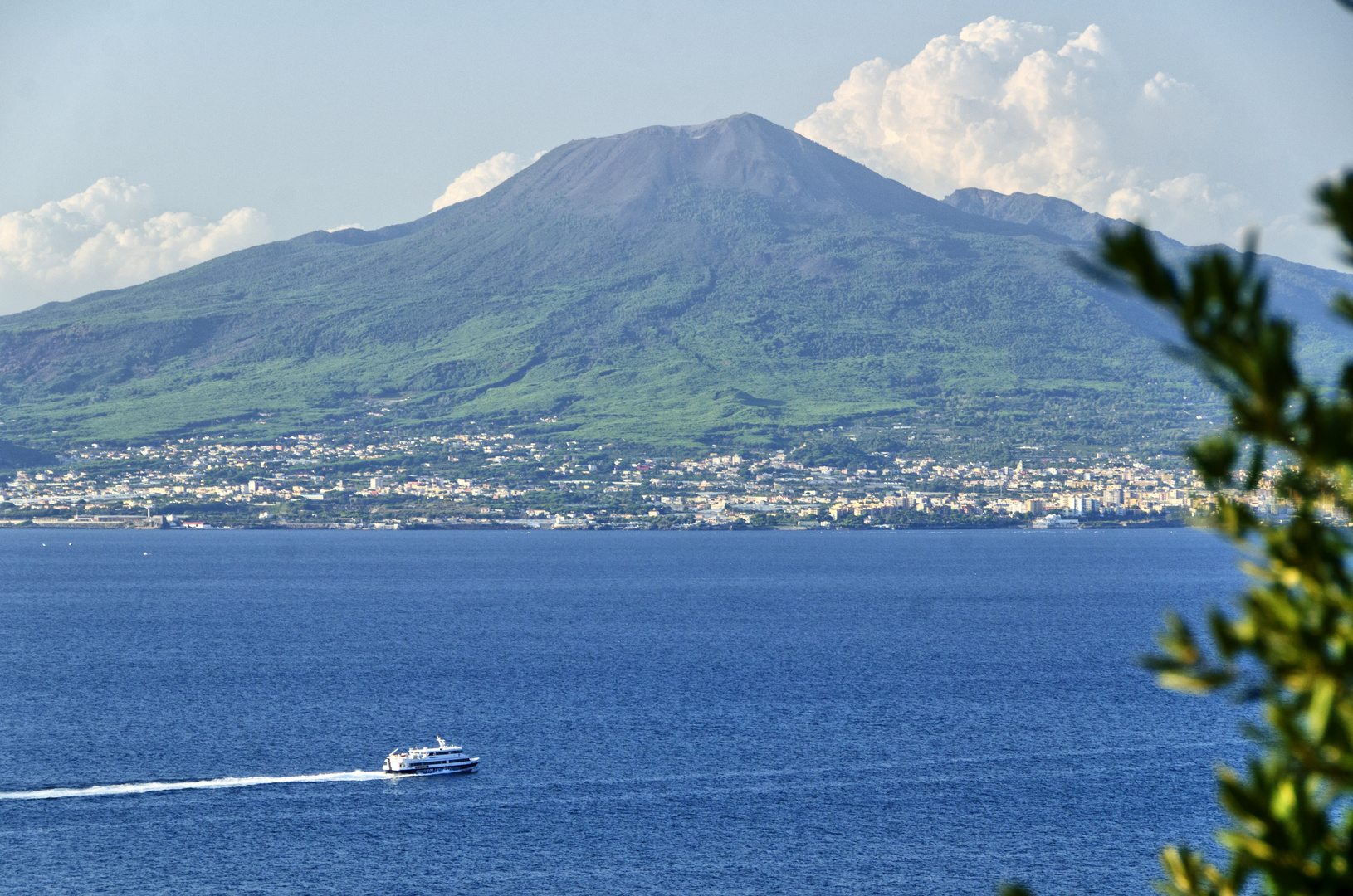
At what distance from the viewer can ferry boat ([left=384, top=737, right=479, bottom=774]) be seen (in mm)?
61406

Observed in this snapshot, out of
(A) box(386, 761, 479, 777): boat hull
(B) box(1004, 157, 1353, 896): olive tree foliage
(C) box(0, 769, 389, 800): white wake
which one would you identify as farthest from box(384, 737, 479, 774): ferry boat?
(B) box(1004, 157, 1353, 896): olive tree foliage

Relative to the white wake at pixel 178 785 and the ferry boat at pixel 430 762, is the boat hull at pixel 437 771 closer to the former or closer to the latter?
the ferry boat at pixel 430 762

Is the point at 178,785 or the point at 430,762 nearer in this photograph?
the point at 178,785

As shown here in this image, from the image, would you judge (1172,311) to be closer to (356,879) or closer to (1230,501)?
(1230,501)

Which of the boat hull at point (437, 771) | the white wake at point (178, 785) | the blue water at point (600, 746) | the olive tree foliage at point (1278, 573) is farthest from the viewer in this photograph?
the boat hull at point (437, 771)

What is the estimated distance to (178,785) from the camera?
5891 centimetres

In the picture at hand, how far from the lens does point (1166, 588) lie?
516 ft

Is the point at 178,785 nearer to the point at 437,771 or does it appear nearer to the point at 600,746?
the point at 437,771

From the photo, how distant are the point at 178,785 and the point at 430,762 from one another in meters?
10.1

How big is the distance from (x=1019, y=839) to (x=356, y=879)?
75.7 feet

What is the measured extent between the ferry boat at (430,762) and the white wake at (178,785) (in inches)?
26.3

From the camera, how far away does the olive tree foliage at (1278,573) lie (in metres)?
4.91

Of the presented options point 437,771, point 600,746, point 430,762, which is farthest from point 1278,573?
point 600,746

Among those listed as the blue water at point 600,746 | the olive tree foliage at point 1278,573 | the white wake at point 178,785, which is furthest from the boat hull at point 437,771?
the olive tree foliage at point 1278,573
